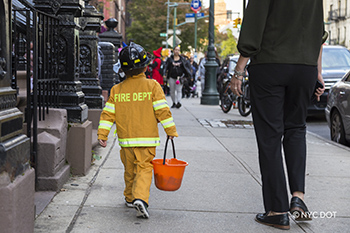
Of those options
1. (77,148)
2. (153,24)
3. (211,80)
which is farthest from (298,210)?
(153,24)

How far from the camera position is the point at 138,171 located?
4438 millimetres

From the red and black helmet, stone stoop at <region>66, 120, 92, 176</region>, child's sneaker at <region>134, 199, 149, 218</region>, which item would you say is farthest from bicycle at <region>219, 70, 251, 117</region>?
Result: child's sneaker at <region>134, 199, 149, 218</region>

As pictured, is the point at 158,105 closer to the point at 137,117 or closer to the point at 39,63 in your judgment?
the point at 137,117

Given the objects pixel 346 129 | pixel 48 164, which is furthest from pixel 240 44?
pixel 346 129

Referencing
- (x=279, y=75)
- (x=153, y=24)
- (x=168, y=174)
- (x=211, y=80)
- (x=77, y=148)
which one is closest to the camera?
(x=279, y=75)

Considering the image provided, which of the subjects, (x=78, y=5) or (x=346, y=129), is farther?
(x=346, y=129)

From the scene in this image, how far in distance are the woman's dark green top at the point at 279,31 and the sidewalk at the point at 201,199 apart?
4.12 ft

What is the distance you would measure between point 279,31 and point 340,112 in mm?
5782

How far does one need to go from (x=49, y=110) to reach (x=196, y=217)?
6.09ft

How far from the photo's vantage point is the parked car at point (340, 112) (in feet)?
30.3

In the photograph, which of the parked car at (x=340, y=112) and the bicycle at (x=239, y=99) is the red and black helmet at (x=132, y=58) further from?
the bicycle at (x=239, y=99)

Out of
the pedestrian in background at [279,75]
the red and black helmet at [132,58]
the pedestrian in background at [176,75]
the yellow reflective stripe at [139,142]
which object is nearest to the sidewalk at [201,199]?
the pedestrian in background at [279,75]

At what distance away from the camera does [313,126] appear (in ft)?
42.5

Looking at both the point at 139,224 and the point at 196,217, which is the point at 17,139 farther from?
the point at 196,217
